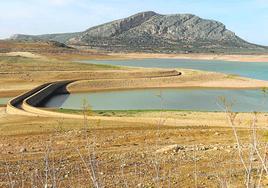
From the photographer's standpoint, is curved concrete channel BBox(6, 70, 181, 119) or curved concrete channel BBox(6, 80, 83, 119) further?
curved concrete channel BBox(6, 70, 181, 119)

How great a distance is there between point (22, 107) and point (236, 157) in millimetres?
26927

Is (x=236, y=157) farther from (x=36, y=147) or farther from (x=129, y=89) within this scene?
(x=129, y=89)

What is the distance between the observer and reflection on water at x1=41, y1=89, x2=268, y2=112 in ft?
150

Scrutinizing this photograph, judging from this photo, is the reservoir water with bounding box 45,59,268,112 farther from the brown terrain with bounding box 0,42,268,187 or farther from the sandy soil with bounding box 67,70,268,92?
the brown terrain with bounding box 0,42,268,187

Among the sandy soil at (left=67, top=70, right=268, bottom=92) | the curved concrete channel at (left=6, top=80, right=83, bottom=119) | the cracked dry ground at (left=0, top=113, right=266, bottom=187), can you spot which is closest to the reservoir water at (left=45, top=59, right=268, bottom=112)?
the curved concrete channel at (left=6, top=80, right=83, bottom=119)

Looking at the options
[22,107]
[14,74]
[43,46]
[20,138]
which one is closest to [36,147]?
[20,138]

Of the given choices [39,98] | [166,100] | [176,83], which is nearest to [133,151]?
[39,98]

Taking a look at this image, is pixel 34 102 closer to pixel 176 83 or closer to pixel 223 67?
pixel 176 83

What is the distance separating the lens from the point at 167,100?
5169 cm

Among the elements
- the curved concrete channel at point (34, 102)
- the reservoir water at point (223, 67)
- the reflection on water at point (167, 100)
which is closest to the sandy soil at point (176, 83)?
the curved concrete channel at point (34, 102)

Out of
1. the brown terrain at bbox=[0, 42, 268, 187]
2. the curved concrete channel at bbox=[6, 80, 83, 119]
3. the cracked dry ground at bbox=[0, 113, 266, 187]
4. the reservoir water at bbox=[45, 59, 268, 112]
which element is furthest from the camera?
the reservoir water at bbox=[45, 59, 268, 112]

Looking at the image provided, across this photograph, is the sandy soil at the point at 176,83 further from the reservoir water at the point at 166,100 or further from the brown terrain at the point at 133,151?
the brown terrain at the point at 133,151

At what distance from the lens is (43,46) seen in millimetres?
149625

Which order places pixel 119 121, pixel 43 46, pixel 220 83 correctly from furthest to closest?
1. pixel 43 46
2. pixel 220 83
3. pixel 119 121
